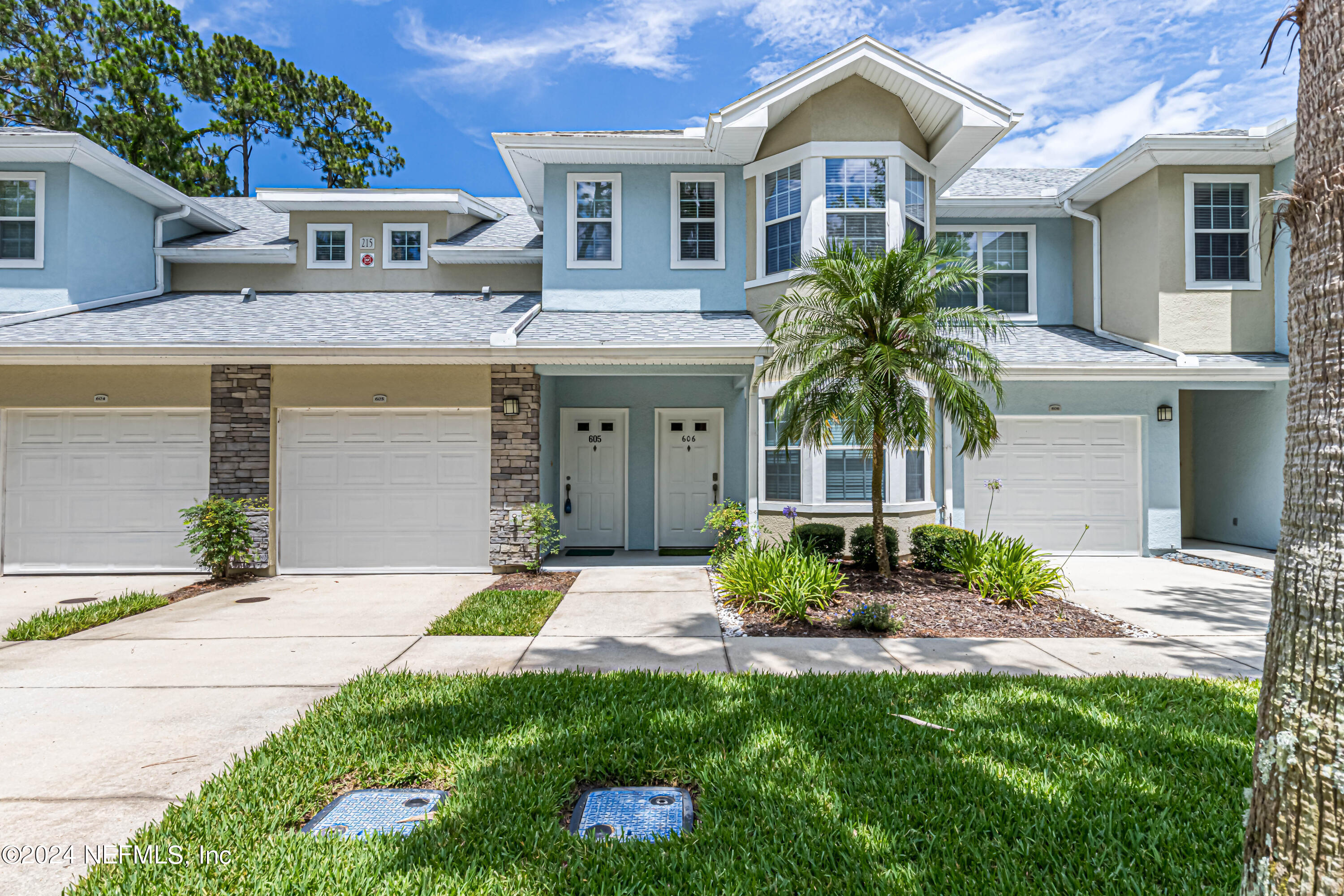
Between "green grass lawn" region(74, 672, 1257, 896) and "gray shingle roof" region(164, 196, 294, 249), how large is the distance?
1060 cm

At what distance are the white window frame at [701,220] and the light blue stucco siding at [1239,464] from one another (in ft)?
27.4

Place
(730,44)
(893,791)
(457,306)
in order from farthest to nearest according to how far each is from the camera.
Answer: (730,44), (457,306), (893,791)

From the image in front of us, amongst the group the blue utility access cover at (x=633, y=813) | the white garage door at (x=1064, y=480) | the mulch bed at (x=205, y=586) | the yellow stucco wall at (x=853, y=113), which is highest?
the yellow stucco wall at (x=853, y=113)

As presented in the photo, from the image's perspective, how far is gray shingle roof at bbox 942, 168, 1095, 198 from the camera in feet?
37.8

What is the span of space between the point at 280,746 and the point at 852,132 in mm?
9455

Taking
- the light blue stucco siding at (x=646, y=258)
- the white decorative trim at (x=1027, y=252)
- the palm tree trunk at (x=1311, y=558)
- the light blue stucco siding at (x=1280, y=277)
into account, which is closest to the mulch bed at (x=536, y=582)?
the light blue stucco siding at (x=646, y=258)

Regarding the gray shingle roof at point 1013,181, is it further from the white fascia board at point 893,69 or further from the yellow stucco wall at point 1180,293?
the white fascia board at point 893,69

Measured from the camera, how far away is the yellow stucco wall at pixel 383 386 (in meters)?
8.77

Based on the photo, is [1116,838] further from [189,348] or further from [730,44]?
[730,44]

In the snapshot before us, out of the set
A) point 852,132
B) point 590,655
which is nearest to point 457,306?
point 852,132

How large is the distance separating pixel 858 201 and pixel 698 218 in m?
2.41

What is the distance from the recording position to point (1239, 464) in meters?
10.8

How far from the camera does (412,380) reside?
885cm

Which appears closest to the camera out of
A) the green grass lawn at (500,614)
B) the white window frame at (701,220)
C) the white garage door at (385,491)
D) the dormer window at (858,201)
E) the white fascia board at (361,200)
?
the green grass lawn at (500,614)
